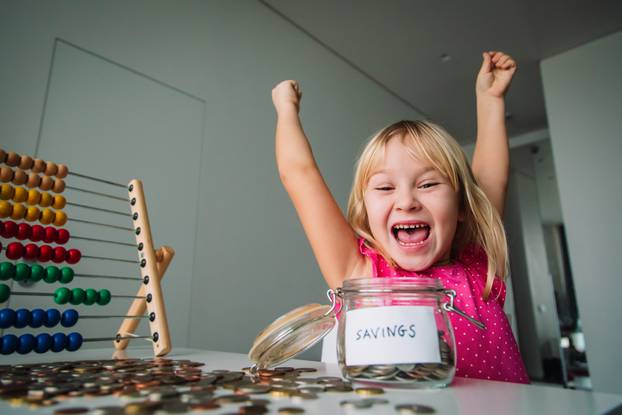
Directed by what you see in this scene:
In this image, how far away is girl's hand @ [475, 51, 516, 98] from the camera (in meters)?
1.01

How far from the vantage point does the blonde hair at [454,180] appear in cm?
78

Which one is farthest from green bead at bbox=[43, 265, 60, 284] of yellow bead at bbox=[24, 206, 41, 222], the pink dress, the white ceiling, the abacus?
the white ceiling

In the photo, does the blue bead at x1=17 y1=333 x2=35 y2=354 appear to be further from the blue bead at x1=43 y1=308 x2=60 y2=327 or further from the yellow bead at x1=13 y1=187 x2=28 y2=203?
the yellow bead at x1=13 y1=187 x2=28 y2=203

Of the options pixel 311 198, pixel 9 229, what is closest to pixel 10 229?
pixel 9 229

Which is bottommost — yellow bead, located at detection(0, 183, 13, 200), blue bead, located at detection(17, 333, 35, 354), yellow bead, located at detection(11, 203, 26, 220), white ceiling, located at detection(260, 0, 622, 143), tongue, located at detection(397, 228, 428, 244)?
blue bead, located at detection(17, 333, 35, 354)

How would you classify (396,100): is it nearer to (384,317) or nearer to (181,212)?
(181,212)

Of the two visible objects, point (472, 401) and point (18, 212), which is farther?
point (18, 212)

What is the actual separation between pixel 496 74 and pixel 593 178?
7.82ft

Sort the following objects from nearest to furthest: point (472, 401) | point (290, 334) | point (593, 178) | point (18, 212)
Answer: point (472, 401) → point (290, 334) → point (18, 212) → point (593, 178)

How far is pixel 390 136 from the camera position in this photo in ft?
2.74

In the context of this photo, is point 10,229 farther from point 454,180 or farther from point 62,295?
point 454,180

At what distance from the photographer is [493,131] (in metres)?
1.01

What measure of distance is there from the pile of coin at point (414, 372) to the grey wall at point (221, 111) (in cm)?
157

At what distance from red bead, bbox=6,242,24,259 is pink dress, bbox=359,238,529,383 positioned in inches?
26.2
